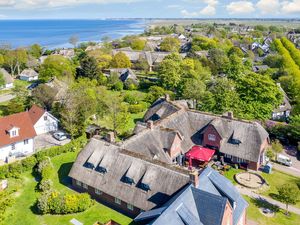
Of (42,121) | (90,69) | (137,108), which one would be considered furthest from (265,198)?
(90,69)

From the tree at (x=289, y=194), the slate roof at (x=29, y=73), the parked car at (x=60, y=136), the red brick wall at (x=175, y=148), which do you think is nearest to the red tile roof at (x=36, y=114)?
the parked car at (x=60, y=136)

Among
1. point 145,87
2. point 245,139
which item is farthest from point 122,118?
point 145,87

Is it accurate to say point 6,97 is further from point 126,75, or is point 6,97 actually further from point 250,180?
point 250,180

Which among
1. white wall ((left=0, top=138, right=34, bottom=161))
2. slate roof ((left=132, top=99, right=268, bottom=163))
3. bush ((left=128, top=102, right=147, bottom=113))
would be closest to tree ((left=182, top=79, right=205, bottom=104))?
bush ((left=128, top=102, right=147, bottom=113))

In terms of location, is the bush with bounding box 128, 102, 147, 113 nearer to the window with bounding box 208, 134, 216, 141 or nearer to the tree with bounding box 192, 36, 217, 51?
the window with bounding box 208, 134, 216, 141

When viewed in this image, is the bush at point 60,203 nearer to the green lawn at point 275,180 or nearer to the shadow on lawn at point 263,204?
the shadow on lawn at point 263,204

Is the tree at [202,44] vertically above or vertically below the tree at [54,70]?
above
